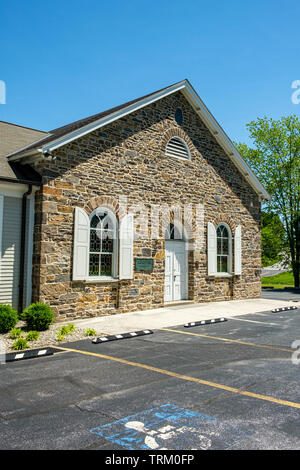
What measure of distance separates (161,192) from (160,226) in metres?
1.16

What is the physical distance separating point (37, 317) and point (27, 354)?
6.72ft

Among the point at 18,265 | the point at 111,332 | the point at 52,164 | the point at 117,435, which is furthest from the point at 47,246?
the point at 117,435

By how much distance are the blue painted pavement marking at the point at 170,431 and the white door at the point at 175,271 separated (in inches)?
369

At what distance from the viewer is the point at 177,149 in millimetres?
13734

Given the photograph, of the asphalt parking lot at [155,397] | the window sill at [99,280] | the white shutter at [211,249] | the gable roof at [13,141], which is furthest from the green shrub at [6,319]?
the white shutter at [211,249]

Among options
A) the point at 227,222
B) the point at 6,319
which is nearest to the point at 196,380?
the point at 6,319

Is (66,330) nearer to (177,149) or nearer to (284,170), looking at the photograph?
(177,149)

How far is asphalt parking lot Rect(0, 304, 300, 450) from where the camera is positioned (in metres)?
3.50

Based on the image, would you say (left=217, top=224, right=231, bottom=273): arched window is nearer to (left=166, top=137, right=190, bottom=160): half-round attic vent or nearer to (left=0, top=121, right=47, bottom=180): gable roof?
(left=166, top=137, right=190, bottom=160): half-round attic vent

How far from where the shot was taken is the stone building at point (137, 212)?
32.4ft

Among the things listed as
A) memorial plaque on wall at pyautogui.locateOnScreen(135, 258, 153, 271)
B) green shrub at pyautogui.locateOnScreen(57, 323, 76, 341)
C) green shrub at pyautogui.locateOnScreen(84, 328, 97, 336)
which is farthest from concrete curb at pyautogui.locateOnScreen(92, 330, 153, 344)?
memorial plaque on wall at pyautogui.locateOnScreen(135, 258, 153, 271)

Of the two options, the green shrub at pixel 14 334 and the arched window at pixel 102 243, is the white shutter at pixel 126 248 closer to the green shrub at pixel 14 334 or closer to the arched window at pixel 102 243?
the arched window at pixel 102 243

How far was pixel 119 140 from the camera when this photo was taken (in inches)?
463

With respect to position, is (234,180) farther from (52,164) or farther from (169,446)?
(169,446)
